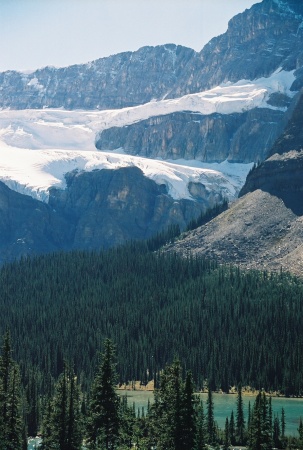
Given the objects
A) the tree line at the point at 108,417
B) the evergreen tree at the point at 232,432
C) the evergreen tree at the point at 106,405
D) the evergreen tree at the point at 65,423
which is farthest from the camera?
the evergreen tree at the point at 232,432

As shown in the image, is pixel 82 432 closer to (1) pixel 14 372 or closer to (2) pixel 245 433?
(1) pixel 14 372

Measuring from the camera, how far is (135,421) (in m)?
145

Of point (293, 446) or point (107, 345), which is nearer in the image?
point (107, 345)

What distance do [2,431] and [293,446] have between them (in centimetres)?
4953

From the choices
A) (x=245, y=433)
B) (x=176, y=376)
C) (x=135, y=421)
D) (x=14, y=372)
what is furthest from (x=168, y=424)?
(x=245, y=433)

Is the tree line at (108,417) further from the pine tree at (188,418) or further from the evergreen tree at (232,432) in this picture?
the evergreen tree at (232,432)

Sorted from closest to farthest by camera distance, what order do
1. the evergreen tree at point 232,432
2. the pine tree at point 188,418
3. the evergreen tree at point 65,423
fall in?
the pine tree at point 188,418 < the evergreen tree at point 65,423 < the evergreen tree at point 232,432

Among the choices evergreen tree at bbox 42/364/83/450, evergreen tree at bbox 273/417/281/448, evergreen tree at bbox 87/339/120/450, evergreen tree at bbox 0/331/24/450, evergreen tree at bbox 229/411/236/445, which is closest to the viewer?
evergreen tree at bbox 87/339/120/450

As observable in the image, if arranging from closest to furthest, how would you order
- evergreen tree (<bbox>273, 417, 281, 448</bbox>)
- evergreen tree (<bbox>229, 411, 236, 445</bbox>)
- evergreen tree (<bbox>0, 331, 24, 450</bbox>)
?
evergreen tree (<bbox>0, 331, 24, 450</bbox>) → evergreen tree (<bbox>273, 417, 281, 448</bbox>) → evergreen tree (<bbox>229, 411, 236, 445</bbox>)

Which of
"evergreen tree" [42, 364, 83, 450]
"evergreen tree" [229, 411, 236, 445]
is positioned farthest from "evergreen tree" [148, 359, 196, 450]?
"evergreen tree" [229, 411, 236, 445]

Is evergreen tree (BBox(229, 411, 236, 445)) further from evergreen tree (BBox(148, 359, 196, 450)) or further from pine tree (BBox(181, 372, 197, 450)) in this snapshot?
pine tree (BBox(181, 372, 197, 450))

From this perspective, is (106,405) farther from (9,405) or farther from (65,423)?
(9,405)

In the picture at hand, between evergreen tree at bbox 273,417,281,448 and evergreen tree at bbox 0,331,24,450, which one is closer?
evergreen tree at bbox 0,331,24,450

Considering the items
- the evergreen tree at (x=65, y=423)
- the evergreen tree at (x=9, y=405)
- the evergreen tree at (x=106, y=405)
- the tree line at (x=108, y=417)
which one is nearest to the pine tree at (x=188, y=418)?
the tree line at (x=108, y=417)
